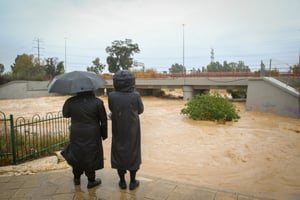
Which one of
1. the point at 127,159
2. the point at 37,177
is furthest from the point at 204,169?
the point at 37,177

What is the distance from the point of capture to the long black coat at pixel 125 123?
10.6 ft

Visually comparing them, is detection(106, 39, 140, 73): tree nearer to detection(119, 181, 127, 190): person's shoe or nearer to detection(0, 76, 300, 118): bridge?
detection(0, 76, 300, 118): bridge

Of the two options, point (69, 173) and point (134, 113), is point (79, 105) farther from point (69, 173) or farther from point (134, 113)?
point (69, 173)

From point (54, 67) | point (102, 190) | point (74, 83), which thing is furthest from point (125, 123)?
point (54, 67)

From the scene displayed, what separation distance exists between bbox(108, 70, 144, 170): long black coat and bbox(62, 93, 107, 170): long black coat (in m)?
0.21

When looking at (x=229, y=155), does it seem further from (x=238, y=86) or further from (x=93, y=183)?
(x=238, y=86)

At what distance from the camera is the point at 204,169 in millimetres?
5590

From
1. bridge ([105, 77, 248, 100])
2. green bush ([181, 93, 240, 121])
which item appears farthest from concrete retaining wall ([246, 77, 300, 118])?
bridge ([105, 77, 248, 100])

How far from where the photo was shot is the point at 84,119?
3.25 meters

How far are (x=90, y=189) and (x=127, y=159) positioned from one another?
0.82 meters

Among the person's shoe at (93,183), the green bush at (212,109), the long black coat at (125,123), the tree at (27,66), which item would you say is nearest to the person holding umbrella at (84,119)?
the long black coat at (125,123)

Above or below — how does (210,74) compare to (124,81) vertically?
above

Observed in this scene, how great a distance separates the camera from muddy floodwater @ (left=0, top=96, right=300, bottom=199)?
4.73 meters

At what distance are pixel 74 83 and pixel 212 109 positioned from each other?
1001 cm
